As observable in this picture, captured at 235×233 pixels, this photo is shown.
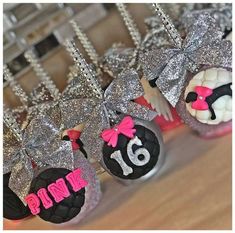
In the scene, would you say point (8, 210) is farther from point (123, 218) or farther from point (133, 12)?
point (133, 12)

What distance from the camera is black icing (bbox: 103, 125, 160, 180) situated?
863 mm

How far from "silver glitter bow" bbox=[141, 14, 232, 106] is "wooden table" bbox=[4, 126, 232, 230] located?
12 centimetres

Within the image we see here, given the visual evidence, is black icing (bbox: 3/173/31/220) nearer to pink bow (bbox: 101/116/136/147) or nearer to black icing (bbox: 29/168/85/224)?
black icing (bbox: 29/168/85/224)

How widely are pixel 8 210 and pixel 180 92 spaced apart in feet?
1.11

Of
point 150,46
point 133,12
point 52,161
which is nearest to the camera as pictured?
point 52,161

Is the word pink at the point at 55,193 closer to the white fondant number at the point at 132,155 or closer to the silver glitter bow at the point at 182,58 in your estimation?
the white fondant number at the point at 132,155

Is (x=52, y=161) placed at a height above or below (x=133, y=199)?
above

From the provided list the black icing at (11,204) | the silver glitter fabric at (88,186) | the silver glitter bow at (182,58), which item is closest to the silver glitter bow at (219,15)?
the silver glitter bow at (182,58)

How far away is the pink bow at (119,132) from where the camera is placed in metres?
0.86

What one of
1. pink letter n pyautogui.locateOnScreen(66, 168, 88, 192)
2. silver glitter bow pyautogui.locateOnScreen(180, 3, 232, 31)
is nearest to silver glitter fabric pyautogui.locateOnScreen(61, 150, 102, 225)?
pink letter n pyautogui.locateOnScreen(66, 168, 88, 192)

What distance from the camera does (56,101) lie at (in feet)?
3.02

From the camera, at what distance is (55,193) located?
855 mm

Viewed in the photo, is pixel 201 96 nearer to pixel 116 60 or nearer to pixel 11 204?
pixel 116 60

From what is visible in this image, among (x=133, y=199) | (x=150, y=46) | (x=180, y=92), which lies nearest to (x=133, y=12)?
(x=150, y=46)
